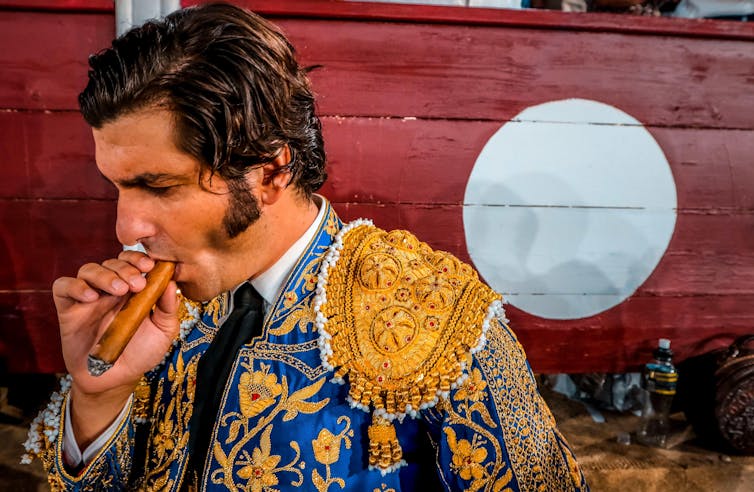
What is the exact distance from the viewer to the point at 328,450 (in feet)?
3.09

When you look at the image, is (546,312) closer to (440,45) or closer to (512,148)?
(512,148)

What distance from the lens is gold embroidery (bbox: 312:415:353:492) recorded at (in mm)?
936

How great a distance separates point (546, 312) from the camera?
2.12 m

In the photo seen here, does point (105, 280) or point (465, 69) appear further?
point (465, 69)

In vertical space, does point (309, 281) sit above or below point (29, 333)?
above

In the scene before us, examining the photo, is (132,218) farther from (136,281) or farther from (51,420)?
(51,420)

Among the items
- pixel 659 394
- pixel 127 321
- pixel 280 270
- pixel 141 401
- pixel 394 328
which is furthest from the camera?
pixel 659 394

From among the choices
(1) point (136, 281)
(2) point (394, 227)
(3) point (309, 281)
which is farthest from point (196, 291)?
(2) point (394, 227)

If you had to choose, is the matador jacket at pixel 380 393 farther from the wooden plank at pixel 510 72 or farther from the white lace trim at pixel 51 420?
the wooden plank at pixel 510 72

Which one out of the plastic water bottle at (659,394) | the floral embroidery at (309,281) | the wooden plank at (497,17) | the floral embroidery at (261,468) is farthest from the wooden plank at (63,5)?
the plastic water bottle at (659,394)

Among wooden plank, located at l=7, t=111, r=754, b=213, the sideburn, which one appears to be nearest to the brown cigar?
the sideburn

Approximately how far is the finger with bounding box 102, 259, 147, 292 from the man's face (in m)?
0.04

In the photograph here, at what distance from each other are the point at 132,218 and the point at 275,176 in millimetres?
255

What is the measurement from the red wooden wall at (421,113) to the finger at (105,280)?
3.32 feet
